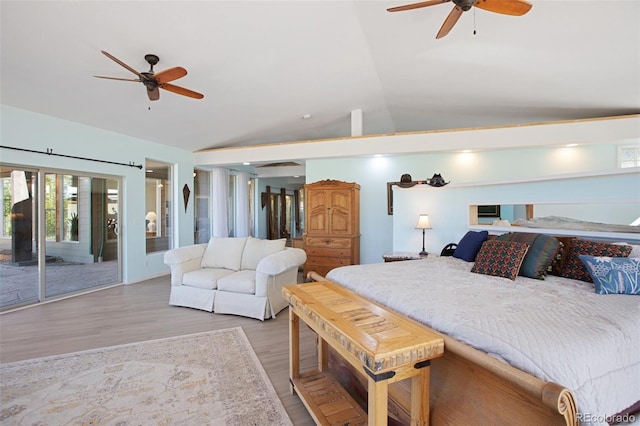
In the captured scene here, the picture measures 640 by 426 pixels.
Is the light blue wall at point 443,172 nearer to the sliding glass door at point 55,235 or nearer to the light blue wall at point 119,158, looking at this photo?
the light blue wall at point 119,158

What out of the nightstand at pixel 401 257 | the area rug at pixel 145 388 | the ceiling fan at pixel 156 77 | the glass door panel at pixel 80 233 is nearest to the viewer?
the area rug at pixel 145 388

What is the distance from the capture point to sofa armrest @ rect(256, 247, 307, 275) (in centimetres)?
334

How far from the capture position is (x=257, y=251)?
3980mm

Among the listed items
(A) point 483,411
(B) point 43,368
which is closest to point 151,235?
(B) point 43,368

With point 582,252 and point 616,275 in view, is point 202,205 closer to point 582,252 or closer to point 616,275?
point 582,252

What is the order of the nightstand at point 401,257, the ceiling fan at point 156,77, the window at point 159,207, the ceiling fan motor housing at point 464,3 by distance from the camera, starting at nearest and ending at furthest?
the ceiling fan motor housing at point 464,3 → the ceiling fan at point 156,77 → the nightstand at point 401,257 → the window at point 159,207

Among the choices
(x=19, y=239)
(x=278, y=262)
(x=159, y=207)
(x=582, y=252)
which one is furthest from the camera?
(x=159, y=207)

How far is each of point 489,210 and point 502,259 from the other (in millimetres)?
1526

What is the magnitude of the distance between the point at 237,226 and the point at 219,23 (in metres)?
5.69

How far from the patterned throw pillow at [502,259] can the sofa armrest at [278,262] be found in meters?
1.98

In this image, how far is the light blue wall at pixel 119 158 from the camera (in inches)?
146

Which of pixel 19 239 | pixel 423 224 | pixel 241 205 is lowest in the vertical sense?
pixel 19 239

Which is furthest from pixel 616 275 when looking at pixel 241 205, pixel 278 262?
pixel 241 205

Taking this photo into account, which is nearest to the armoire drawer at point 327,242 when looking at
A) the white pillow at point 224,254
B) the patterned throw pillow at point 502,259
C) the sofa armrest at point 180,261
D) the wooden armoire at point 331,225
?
the wooden armoire at point 331,225
